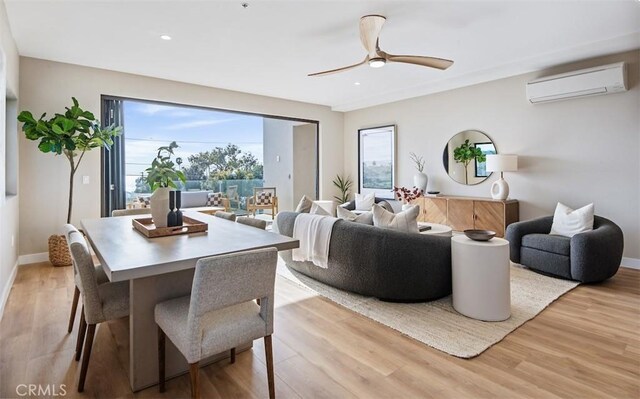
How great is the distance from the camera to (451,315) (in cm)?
274

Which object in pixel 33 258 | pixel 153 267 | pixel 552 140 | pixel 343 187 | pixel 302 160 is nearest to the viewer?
pixel 153 267

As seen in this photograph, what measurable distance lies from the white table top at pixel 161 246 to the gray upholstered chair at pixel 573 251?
10.3 ft

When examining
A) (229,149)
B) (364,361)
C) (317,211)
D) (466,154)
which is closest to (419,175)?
(466,154)

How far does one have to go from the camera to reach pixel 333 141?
25.2 feet

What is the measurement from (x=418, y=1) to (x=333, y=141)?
188 inches

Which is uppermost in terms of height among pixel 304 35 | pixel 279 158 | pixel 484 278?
pixel 304 35

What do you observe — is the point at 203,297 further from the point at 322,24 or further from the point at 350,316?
the point at 322,24

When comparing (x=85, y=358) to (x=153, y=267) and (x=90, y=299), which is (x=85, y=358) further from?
(x=153, y=267)

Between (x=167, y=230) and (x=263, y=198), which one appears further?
(x=263, y=198)

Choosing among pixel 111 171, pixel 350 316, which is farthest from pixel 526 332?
pixel 111 171

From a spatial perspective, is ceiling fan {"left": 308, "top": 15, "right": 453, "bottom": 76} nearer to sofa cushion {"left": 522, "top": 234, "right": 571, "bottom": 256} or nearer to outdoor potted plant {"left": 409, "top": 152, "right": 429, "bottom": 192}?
sofa cushion {"left": 522, "top": 234, "right": 571, "bottom": 256}

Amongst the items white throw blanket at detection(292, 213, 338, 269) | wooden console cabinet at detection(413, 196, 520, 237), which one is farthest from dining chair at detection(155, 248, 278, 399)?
wooden console cabinet at detection(413, 196, 520, 237)

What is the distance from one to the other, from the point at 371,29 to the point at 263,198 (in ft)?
20.0

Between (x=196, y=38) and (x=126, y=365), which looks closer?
(x=126, y=365)
